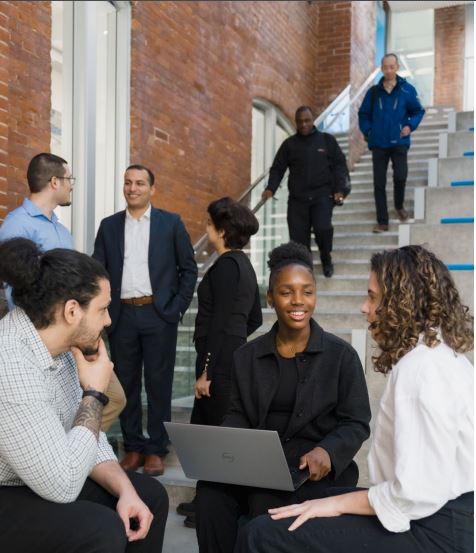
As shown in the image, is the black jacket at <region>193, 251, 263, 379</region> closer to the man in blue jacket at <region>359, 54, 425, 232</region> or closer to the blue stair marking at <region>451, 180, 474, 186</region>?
the man in blue jacket at <region>359, 54, 425, 232</region>

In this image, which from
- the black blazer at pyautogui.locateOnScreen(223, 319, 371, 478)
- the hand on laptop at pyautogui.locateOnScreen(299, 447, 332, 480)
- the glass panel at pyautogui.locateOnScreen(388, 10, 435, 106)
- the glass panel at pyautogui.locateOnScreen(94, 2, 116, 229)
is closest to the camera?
the hand on laptop at pyautogui.locateOnScreen(299, 447, 332, 480)

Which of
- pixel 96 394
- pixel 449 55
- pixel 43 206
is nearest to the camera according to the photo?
pixel 96 394

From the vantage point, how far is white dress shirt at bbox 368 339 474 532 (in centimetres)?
154

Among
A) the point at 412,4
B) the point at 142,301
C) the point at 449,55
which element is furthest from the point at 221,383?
the point at 449,55

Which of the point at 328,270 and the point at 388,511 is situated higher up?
the point at 328,270

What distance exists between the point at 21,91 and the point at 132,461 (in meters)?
2.40

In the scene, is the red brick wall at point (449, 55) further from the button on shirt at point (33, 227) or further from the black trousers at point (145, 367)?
the button on shirt at point (33, 227)

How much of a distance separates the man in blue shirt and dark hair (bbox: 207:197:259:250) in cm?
77

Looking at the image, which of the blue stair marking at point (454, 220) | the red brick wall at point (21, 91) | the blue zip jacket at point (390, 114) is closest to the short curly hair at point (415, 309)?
the red brick wall at point (21, 91)

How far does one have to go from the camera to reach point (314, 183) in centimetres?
537

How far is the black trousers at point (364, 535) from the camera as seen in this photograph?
63.7 inches

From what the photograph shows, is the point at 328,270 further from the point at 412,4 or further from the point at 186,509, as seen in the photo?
the point at 412,4

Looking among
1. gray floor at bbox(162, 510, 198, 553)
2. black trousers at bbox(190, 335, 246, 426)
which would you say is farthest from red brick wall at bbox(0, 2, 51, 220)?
gray floor at bbox(162, 510, 198, 553)

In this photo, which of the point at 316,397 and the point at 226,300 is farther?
the point at 226,300
